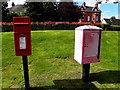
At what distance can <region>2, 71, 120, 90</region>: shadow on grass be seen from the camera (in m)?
5.03

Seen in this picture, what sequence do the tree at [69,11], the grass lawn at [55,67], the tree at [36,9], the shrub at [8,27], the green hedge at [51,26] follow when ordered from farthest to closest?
the tree at [69,11], the tree at [36,9], the green hedge at [51,26], the shrub at [8,27], the grass lawn at [55,67]

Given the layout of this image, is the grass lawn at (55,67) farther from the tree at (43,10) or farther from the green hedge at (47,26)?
the tree at (43,10)

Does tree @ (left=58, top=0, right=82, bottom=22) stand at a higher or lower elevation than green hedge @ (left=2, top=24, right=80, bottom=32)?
higher

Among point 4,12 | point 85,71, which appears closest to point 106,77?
point 85,71

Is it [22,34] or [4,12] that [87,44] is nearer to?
[22,34]

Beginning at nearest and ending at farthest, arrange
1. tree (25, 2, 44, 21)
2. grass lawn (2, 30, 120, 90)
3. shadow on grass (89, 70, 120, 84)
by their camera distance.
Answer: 1. grass lawn (2, 30, 120, 90)
2. shadow on grass (89, 70, 120, 84)
3. tree (25, 2, 44, 21)

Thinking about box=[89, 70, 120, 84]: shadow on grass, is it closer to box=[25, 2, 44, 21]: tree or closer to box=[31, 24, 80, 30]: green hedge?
box=[31, 24, 80, 30]: green hedge

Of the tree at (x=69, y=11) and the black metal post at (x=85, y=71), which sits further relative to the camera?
the tree at (x=69, y=11)

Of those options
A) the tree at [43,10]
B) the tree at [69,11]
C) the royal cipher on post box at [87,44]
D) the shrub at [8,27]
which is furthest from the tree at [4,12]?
the royal cipher on post box at [87,44]

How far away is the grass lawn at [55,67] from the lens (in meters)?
5.22

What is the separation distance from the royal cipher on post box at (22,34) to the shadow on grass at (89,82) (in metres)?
0.95

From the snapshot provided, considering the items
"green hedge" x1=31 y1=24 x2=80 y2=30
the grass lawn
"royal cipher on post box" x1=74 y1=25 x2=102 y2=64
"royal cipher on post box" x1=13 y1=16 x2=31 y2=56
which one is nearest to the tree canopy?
"green hedge" x1=31 y1=24 x2=80 y2=30

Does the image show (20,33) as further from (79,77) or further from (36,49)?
(36,49)

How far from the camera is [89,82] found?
17.4 feet
